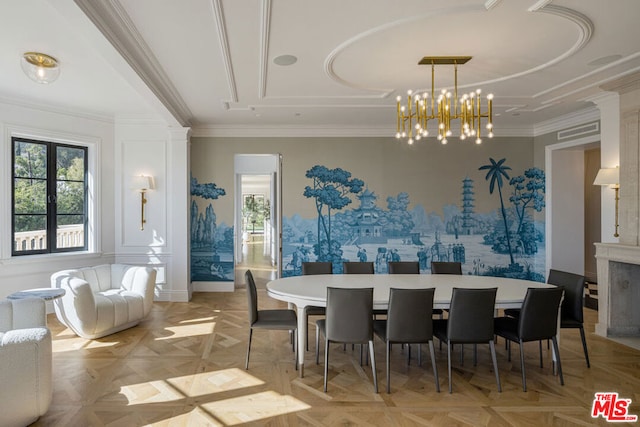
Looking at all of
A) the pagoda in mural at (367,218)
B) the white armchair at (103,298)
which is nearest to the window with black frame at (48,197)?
the white armchair at (103,298)

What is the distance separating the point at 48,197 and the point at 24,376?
395cm

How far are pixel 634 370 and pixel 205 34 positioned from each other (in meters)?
4.88

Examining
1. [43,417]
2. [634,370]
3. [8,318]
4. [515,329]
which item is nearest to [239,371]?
[43,417]

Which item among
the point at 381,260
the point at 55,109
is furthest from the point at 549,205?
the point at 55,109

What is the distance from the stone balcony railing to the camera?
213 inches

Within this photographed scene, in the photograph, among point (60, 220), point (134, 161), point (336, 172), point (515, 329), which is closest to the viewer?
point (515, 329)

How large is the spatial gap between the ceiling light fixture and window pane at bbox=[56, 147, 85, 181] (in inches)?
87.8

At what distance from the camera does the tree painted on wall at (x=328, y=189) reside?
22.9 ft

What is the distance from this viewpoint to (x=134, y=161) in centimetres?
632

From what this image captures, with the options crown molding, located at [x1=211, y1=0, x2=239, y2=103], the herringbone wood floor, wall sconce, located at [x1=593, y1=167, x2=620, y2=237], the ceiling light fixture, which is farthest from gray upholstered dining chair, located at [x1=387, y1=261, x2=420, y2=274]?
the ceiling light fixture

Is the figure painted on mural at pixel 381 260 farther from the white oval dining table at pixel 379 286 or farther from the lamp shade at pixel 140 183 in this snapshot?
the lamp shade at pixel 140 183

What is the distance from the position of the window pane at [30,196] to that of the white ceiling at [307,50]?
111 cm

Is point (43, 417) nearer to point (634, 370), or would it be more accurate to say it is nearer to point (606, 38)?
point (634, 370)

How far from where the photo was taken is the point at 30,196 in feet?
18.1
